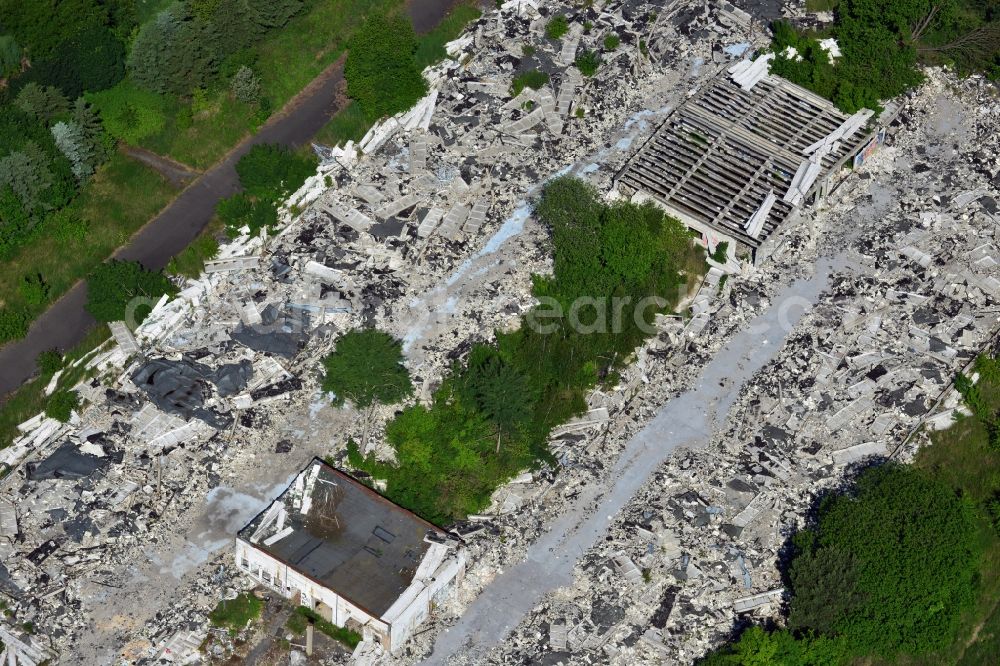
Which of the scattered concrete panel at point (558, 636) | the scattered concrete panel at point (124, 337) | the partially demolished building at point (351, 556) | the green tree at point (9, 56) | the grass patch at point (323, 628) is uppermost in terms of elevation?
the green tree at point (9, 56)

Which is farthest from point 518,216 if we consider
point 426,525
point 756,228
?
point 426,525

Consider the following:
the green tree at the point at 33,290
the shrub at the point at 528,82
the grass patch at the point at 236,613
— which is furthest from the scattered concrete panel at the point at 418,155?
the grass patch at the point at 236,613

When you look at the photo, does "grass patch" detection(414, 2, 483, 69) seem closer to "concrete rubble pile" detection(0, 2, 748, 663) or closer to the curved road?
the curved road

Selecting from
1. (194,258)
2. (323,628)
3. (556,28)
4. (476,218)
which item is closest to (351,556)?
(323,628)

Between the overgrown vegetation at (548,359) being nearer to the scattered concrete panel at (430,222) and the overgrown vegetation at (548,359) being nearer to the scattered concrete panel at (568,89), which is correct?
the scattered concrete panel at (430,222)

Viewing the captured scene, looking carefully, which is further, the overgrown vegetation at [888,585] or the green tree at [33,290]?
the green tree at [33,290]

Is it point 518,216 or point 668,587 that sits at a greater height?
point 518,216

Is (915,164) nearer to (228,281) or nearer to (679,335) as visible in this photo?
(679,335)
